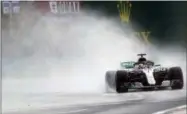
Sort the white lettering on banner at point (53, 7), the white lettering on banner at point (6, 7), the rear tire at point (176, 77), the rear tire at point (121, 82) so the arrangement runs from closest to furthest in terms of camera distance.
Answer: the white lettering on banner at point (6, 7), the white lettering on banner at point (53, 7), the rear tire at point (121, 82), the rear tire at point (176, 77)

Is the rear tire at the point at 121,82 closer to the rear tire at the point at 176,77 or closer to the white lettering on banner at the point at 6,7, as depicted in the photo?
the rear tire at the point at 176,77

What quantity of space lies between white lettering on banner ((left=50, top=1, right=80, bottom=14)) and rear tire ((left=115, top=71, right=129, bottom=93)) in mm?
699

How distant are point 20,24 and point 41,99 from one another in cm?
66

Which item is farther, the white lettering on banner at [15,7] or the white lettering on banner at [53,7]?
the white lettering on banner at [53,7]

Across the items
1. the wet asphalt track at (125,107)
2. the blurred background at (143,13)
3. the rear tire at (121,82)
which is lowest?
the wet asphalt track at (125,107)

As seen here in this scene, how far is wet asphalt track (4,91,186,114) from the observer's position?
332 cm

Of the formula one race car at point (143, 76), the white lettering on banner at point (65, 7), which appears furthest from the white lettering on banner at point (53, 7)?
the formula one race car at point (143, 76)

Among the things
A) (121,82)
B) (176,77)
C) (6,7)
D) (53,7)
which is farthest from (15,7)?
(176,77)

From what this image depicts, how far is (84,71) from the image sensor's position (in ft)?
11.2

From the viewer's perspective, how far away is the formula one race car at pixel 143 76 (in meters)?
3.53

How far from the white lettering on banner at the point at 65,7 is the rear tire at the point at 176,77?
3.47 ft

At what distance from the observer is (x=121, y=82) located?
11.7 ft

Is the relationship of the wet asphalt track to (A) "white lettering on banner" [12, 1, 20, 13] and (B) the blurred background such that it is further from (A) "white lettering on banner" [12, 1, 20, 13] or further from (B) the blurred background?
(A) "white lettering on banner" [12, 1, 20, 13]

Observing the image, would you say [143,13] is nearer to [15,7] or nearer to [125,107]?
[125,107]
